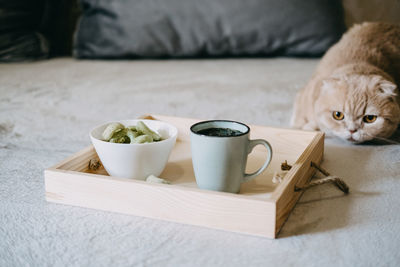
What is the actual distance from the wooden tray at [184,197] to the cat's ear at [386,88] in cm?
38

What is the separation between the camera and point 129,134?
34.7 inches

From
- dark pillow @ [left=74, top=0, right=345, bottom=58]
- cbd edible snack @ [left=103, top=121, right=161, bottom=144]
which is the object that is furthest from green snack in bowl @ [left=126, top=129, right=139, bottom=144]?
dark pillow @ [left=74, top=0, right=345, bottom=58]

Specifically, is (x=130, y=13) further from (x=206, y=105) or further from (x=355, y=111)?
(x=355, y=111)

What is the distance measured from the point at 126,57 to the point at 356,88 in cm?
131

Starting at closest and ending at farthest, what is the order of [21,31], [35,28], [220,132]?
[220,132] < [21,31] < [35,28]

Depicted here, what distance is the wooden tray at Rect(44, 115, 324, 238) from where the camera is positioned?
685 mm

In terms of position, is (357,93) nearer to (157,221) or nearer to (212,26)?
(157,221)

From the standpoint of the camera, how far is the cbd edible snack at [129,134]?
2.81ft

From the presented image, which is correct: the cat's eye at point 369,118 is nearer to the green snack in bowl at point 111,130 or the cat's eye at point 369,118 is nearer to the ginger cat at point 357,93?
the ginger cat at point 357,93

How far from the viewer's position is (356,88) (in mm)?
1218

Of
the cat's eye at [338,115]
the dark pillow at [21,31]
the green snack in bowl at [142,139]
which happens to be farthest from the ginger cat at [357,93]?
the dark pillow at [21,31]

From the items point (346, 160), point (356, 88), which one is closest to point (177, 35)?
point (356, 88)

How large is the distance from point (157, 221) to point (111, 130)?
24 centimetres

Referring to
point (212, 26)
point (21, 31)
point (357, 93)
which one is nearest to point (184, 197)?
point (357, 93)
